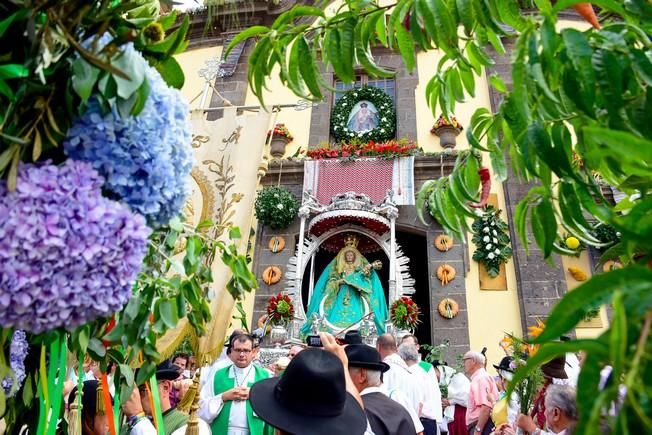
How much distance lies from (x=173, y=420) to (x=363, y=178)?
287 inches

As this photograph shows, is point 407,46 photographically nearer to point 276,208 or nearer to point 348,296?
point 348,296

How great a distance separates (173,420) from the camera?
2914 millimetres

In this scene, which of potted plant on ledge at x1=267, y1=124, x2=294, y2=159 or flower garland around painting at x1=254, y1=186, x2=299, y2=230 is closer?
flower garland around painting at x1=254, y1=186, x2=299, y2=230

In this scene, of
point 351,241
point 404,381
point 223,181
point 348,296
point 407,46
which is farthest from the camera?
point 351,241

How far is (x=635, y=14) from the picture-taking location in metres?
1.10

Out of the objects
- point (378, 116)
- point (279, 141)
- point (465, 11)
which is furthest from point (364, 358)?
point (378, 116)

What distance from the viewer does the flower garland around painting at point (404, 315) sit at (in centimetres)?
798

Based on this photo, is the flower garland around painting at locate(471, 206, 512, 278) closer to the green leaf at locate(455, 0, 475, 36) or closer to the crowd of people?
the crowd of people

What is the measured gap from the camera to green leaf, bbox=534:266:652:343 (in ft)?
1.93

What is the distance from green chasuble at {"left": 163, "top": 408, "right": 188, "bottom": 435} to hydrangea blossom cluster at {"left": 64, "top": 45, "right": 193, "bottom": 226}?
227 centimetres

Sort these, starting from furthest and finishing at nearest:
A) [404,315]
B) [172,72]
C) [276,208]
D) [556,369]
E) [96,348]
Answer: [276,208] → [404,315] → [556,369] → [96,348] → [172,72]

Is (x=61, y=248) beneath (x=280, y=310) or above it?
beneath

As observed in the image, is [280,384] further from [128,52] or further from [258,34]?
[128,52]

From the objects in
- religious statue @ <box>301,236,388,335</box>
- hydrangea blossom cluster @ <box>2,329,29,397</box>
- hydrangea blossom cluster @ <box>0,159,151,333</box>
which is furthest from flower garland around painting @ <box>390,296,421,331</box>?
hydrangea blossom cluster @ <box>0,159,151,333</box>
